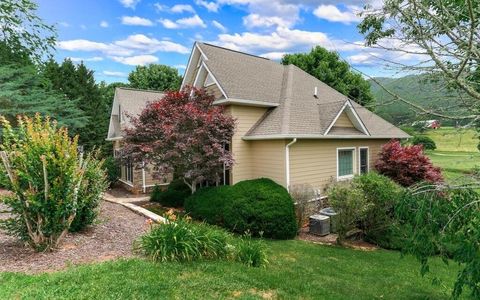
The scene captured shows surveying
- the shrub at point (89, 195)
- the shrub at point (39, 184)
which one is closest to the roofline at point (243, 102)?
the shrub at point (89, 195)

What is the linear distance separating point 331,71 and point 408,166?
14.4 metres

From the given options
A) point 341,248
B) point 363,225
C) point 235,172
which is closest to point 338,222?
point 341,248

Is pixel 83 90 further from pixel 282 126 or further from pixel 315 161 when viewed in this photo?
pixel 315 161

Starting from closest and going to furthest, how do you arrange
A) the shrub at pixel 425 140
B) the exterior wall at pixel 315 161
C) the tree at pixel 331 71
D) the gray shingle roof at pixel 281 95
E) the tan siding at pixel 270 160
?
the shrub at pixel 425 140 < the tan siding at pixel 270 160 < the exterior wall at pixel 315 161 < the gray shingle roof at pixel 281 95 < the tree at pixel 331 71

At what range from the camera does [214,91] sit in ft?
45.7

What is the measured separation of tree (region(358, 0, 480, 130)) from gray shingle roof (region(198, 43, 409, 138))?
770cm

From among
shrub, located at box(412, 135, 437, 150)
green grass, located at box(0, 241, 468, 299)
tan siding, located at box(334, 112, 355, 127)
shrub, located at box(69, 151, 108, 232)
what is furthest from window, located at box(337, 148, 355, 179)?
shrub, located at box(69, 151, 108, 232)

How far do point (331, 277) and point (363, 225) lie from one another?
4.59 m

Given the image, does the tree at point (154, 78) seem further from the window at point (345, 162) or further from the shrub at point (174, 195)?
the window at point (345, 162)

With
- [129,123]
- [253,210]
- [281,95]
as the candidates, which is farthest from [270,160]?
[129,123]

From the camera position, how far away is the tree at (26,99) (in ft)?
49.8

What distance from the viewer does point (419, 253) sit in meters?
4.25

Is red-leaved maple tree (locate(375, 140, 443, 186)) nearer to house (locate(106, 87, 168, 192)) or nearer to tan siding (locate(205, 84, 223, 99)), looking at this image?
tan siding (locate(205, 84, 223, 99))

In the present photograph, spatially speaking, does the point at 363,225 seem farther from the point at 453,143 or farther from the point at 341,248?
the point at 453,143
